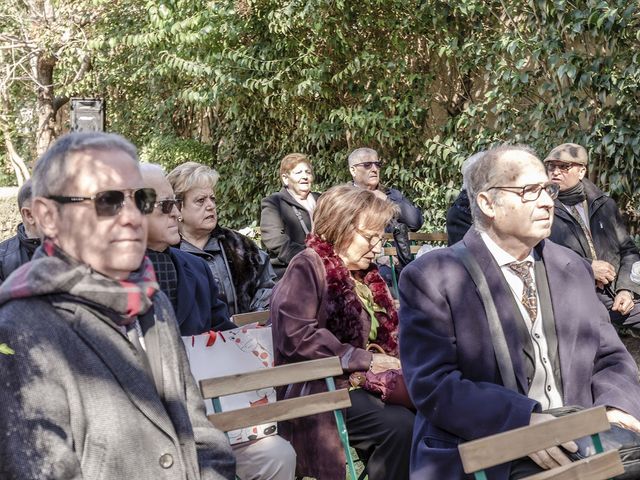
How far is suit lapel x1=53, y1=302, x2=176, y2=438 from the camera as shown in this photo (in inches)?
88.4

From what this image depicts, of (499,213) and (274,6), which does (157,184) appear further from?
(274,6)

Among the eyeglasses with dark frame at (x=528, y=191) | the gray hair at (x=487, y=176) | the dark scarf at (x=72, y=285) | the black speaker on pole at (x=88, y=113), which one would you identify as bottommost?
the dark scarf at (x=72, y=285)

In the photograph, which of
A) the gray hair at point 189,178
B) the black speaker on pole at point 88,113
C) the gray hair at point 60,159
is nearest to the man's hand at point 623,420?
the gray hair at point 60,159

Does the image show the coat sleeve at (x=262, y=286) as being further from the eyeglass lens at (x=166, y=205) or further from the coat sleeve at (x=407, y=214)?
the coat sleeve at (x=407, y=214)

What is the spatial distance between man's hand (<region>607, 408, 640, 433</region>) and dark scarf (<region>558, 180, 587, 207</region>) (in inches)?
145

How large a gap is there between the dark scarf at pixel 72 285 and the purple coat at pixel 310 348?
1846 mm

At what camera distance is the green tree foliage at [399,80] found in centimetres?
783

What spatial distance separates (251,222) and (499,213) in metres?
11.3

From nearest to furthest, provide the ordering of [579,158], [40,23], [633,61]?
[579,158]
[633,61]
[40,23]

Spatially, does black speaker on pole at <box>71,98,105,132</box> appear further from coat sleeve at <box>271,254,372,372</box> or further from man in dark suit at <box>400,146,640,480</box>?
man in dark suit at <box>400,146,640,480</box>

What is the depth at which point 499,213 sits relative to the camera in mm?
3404

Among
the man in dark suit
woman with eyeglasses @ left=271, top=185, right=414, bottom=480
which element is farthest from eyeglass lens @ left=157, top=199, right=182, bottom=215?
the man in dark suit

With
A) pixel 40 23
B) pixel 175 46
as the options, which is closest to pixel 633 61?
pixel 175 46

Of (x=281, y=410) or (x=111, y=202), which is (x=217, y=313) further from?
(x=111, y=202)
